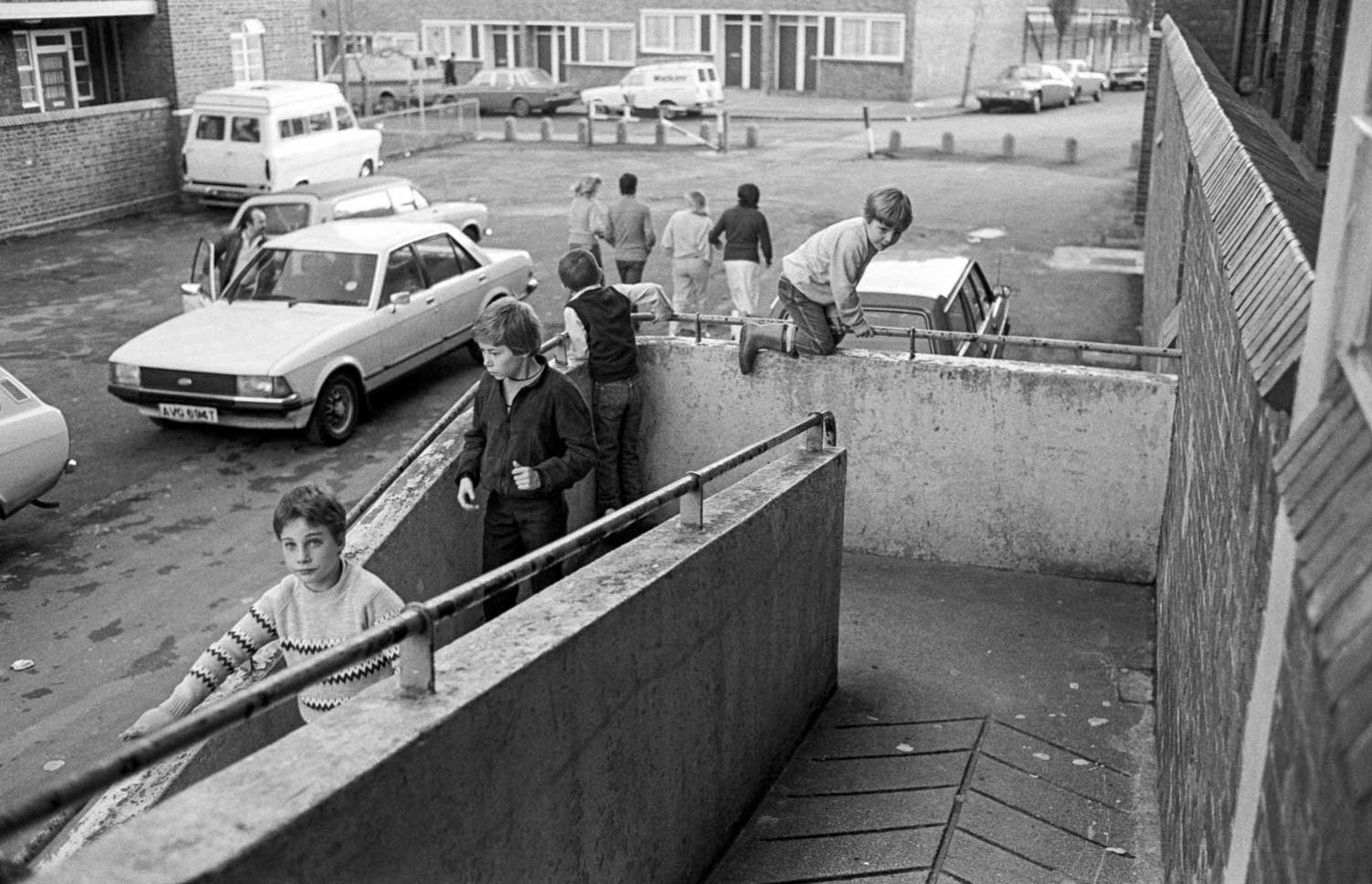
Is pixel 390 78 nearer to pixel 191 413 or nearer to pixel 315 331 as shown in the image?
pixel 315 331

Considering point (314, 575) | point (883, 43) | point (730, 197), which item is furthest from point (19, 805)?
point (883, 43)

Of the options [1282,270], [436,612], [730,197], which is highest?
[1282,270]

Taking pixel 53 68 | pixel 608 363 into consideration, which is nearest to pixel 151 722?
pixel 608 363

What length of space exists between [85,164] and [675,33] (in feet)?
96.8

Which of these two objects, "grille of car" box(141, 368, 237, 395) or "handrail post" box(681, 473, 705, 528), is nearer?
"handrail post" box(681, 473, 705, 528)

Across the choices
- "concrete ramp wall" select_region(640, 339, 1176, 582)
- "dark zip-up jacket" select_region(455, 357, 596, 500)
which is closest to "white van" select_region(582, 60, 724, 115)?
"concrete ramp wall" select_region(640, 339, 1176, 582)

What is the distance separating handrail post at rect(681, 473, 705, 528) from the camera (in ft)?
19.1

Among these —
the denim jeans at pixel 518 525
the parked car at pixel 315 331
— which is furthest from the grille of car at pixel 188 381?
the denim jeans at pixel 518 525

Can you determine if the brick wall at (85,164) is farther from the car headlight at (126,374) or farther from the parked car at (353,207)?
the car headlight at (126,374)

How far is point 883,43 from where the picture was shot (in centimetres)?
4816

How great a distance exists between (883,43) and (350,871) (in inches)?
1868

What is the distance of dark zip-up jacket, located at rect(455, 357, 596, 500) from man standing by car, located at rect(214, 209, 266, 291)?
797 cm

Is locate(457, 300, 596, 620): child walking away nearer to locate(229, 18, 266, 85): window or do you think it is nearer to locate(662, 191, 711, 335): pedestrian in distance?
locate(662, 191, 711, 335): pedestrian in distance

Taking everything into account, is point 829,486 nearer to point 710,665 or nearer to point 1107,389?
point 710,665
